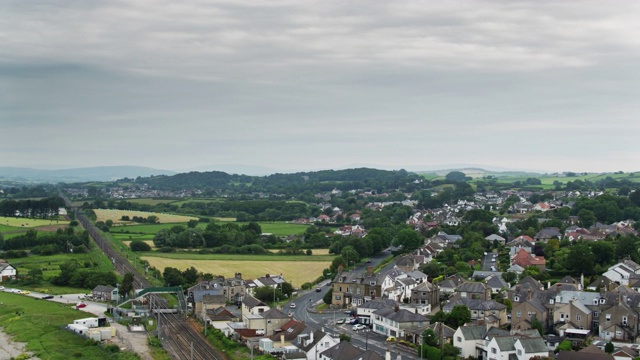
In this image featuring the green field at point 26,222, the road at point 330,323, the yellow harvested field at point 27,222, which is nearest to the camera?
the road at point 330,323

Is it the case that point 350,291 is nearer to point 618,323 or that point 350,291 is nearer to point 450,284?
point 450,284

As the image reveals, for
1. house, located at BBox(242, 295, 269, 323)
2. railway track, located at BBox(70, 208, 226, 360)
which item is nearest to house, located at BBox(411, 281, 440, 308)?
house, located at BBox(242, 295, 269, 323)

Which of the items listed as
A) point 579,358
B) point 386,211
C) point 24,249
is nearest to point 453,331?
point 579,358

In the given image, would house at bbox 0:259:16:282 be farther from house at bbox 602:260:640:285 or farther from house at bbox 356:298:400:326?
house at bbox 602:260:640:285

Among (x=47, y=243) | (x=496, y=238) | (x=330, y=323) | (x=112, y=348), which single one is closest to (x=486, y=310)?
(x=330, y=323)

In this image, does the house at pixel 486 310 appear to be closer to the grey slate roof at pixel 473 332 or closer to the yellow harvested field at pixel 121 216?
the grey slate roof at pixel 473 332

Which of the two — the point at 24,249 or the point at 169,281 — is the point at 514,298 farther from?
the point at 24,249

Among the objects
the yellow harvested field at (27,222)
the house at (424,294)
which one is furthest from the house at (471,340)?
the yellow harvested field at (27,222)
